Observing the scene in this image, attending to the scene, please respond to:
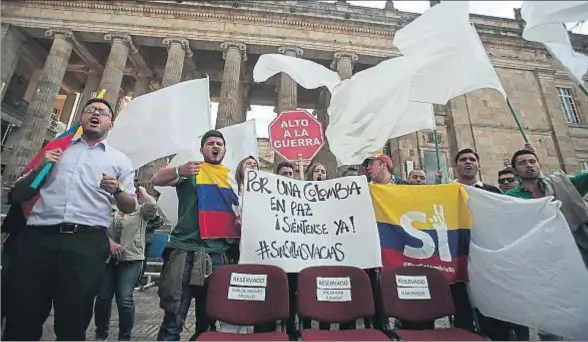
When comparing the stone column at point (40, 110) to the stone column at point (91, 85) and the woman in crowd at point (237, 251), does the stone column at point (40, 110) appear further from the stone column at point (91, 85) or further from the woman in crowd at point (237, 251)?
the woman in crowd at point (237, 251)

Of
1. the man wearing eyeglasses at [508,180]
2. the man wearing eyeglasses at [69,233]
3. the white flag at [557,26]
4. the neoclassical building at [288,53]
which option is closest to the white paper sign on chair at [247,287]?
the man wearing eyeglasses at [69,233]

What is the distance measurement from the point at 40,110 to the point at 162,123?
1693 cm

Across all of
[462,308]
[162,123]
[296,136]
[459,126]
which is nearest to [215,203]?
[162,123]

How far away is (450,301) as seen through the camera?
306 centimetres

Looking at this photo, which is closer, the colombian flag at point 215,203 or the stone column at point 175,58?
the colombian flag at point 215,203

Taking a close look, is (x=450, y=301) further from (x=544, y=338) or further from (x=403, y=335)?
(x=544, y=338)

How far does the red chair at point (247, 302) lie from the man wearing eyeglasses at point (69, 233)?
0.97 m

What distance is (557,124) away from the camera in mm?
18516

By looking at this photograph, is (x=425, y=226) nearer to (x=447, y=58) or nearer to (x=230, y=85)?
(x=447, y=58)

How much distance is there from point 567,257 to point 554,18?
8.21 ft

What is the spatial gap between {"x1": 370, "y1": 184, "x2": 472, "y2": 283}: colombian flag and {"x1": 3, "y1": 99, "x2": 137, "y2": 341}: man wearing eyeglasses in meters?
2.76

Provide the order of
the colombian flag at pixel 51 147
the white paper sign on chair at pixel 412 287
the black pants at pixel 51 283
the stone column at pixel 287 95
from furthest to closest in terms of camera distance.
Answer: the stone column at pixel 287 95, the white paper sign on chair at pixel 412 287, the colombian flag at pixel 51 147, the black pants at pixel 51 283

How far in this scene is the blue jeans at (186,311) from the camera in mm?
2861

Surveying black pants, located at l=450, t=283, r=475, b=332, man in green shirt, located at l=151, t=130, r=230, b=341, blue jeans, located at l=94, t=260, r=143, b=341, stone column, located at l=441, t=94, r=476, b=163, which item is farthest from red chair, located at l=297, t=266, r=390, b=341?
stone column, located at l=441, t=94, r=476, b=163
